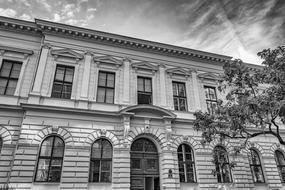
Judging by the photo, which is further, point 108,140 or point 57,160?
point 108,140

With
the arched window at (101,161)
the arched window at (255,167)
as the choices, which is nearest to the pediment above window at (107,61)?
the arched window at (101,161)

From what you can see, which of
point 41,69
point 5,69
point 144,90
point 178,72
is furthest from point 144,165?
point 5,69

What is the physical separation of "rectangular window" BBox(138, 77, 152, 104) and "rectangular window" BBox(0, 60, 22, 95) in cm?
819

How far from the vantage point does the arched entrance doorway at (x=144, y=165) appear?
12828mm

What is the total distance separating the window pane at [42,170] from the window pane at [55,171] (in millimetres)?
248

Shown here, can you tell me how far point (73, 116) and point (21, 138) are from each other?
9.76ft

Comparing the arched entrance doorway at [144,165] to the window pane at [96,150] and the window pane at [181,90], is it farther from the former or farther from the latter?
the window pane at [181,90]

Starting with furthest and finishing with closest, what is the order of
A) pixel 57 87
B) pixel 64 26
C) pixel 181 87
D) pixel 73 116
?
pixel 181 87
pixel 64 26
pixel 57 87
pixel 73 116

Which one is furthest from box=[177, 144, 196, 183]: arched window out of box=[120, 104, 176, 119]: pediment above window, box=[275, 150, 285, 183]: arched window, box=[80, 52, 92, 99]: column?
box=[275, 150, 285, 183]: arched window

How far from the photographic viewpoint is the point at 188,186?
43.6ft

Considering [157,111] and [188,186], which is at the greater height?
[157,111]

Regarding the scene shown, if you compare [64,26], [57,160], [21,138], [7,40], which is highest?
[64,26]

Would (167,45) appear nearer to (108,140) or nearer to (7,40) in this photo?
(108,140)

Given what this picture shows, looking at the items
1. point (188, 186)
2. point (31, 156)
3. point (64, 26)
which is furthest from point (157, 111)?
point (64, 26)
